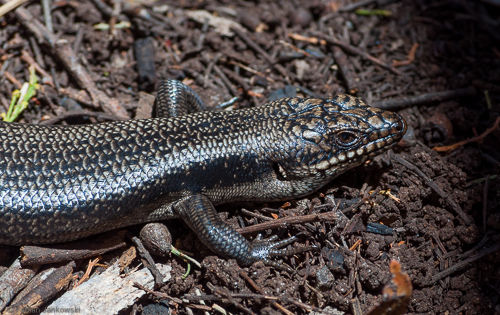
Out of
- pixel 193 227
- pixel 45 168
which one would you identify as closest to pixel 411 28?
pixel 193 227

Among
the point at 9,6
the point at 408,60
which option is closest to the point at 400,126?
the point at 408,60

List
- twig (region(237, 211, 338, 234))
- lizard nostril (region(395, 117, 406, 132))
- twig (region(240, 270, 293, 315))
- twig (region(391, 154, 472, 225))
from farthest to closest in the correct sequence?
twig (region(391, 154, 472, 225)) → lizard nostril (region(395, 117, 406, 132)) → twig (region(237, 211, 338, 234)) → twig (region(240, 270, 293, 315))

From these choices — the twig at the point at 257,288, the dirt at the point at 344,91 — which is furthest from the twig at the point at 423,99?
the twig at the point at 257,288

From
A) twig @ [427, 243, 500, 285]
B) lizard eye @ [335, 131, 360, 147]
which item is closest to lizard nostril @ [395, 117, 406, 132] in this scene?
lizard eye @ [335, 131, 360, 147]

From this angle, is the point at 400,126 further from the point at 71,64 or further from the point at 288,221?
the point at 71,64

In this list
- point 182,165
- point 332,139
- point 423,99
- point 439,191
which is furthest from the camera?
point 423,99

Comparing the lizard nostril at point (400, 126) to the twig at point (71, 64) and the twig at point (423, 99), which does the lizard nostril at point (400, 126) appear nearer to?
the twig at point (423, 99)

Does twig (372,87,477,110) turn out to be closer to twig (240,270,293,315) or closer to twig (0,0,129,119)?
twig (240,270,293,315)
